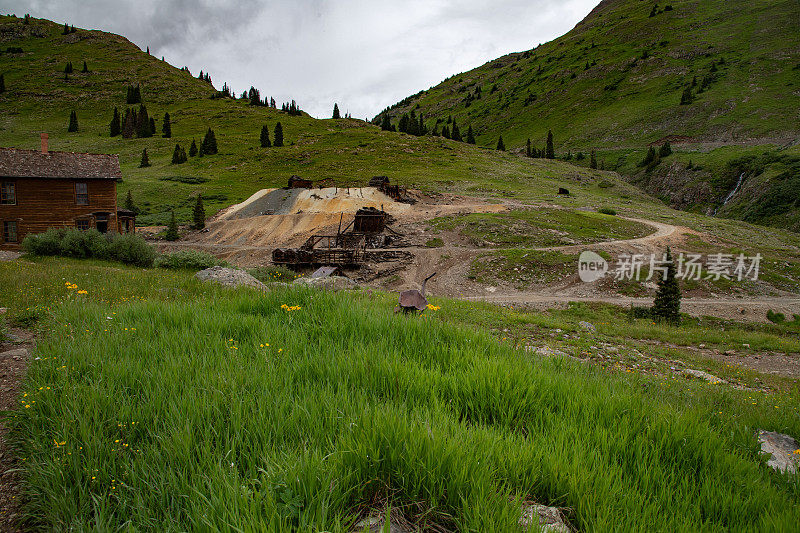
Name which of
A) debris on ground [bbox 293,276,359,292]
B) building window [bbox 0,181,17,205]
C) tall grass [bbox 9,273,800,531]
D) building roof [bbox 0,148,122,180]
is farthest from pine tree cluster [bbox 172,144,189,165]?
tall grass [bbox 9,273,800,531]

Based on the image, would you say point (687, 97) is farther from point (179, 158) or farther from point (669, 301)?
point (179, 158)

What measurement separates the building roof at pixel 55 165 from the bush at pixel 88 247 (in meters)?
14.2

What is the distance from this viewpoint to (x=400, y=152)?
3282 inches

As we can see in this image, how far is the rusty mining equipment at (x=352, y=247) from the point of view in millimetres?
29812

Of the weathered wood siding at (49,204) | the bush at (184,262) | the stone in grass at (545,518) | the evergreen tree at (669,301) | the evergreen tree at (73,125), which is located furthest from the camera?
the evergreen tree at (73,125)

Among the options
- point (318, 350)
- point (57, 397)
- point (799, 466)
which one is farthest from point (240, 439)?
point (799, 466)

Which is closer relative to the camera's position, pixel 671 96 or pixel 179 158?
pixel 179 158

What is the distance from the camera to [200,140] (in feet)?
320

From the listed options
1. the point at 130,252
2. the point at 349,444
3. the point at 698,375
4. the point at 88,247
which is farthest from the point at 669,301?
the point at 88,247

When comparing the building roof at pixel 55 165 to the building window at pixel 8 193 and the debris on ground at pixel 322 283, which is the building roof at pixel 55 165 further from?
the debris on ground at pixel 322 283

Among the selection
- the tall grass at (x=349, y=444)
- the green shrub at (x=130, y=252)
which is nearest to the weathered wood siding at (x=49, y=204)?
the green shrub at (x=130, y=252)

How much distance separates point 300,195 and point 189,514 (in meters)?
49.4

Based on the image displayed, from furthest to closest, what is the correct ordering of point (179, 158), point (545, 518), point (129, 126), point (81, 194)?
1. point (129, 126)
2. point (179, 158)
3. point (81, 194)
4. point (545, 518)

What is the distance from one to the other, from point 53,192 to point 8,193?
10.3 feet
